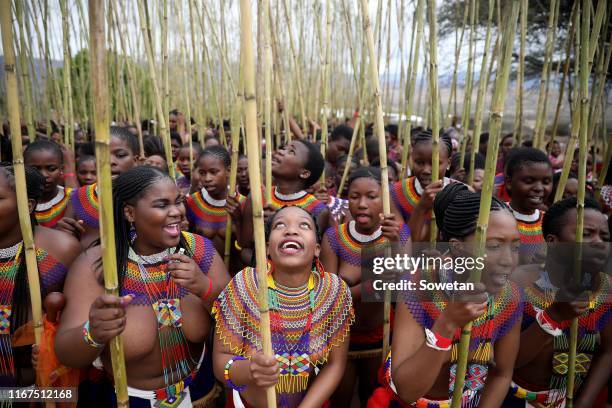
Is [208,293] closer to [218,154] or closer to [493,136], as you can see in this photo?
[493,136]

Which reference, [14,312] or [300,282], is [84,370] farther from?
[300,282]

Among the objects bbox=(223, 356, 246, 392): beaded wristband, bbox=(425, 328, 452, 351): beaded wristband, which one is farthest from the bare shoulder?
bbox=(425, 328, 452, 351): beaded wristband

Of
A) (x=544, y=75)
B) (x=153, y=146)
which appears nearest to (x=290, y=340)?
(x=544, y=75)

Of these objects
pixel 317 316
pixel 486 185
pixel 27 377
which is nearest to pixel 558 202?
pixel 486 185

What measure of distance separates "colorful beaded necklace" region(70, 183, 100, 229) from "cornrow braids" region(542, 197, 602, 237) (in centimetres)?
202

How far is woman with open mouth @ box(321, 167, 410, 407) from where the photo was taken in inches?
79.4

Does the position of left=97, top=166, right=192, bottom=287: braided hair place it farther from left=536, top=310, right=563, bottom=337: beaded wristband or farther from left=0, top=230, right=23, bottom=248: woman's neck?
left=536, top=310, right=563, bottom=337: beaded wristband

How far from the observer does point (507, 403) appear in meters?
1.57

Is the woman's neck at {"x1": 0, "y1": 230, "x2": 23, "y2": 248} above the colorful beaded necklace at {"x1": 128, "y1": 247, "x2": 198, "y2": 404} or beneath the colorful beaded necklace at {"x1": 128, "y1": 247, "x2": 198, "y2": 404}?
above

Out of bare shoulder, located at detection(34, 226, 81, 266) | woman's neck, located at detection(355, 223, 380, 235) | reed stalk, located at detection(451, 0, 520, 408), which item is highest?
reed stalk, located at detection(451, 0, 520, 408)

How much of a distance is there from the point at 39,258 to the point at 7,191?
0.79 feet

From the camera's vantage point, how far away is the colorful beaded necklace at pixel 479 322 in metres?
1.28

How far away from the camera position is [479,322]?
1311 millimetres

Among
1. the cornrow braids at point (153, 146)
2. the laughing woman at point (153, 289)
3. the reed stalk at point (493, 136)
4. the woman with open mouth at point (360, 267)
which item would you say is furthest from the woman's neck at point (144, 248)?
the cornrow braids at point (153, 146)
